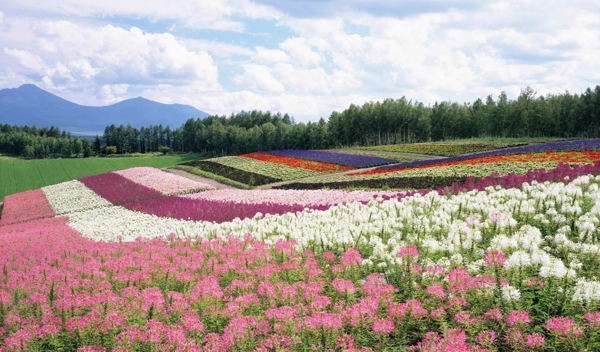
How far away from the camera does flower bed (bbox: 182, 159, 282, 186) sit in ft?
143

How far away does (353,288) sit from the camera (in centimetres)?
702

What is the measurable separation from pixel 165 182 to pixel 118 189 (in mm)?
4127

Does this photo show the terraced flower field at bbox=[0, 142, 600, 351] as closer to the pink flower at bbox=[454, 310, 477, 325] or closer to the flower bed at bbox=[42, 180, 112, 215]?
the pink flower at bbox=[454, 310, 477, 325]

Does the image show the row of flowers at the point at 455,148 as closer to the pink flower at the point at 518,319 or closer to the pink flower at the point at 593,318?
the pink flower at the point at 593,318

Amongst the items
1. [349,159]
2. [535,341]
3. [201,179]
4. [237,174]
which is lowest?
[201,179]

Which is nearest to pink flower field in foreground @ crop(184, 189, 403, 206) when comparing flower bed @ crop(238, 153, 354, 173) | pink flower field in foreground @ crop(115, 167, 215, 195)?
pink flower field in foreground @ crop(115, 167, 215, 195)

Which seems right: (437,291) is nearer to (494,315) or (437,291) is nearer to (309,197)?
(494,315)

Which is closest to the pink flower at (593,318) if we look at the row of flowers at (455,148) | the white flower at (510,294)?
the white flower at (510,294)

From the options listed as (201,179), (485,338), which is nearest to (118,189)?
(201,179)

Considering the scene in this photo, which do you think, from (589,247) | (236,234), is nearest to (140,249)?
(236,234)

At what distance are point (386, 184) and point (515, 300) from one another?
2375cm

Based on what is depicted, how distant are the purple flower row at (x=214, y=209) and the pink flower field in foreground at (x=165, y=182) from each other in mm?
9286

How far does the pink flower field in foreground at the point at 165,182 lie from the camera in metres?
39.9

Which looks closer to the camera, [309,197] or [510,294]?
[510,294]
